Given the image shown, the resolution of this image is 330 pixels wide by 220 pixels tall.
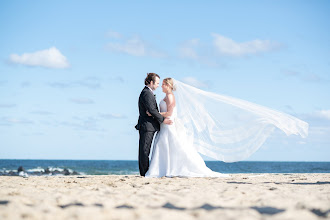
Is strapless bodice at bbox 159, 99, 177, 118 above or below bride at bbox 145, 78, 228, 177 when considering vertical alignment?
above

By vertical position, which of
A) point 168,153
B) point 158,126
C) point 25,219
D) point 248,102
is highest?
point 248,102

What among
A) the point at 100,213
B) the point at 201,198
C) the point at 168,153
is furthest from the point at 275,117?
the point at 100,213

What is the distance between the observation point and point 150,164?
884cm

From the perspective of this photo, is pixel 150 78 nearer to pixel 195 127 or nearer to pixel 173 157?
pixel 195 127

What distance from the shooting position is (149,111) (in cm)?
866

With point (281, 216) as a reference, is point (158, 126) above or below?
above

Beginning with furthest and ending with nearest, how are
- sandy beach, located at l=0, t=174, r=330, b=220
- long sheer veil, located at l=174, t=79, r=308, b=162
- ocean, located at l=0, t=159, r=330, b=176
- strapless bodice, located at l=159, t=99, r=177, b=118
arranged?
ocean, located at l=0, t=159, r=330, b=176
long sheer veil, located at l=174, t=79, r=308, b=162
strapless bodice, located at l=159, t=99, r=177, b=118
sandy beach, located at l=0, t=174, r=330, b=220

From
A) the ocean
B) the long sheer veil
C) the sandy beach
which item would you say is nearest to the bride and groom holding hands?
the long sheer veil

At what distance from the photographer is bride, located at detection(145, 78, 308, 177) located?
883cm

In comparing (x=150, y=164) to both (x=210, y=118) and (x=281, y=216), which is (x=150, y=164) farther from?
(x=281, y=216)

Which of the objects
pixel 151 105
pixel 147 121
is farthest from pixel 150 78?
pixel 147 121

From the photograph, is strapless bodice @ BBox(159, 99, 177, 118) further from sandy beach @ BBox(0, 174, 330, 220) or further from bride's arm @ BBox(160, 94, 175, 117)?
sandy beach @ BBox(0, 174, 330, 220)

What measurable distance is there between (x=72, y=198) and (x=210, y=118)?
17.6 feet

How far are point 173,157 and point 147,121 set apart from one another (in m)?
1.04
